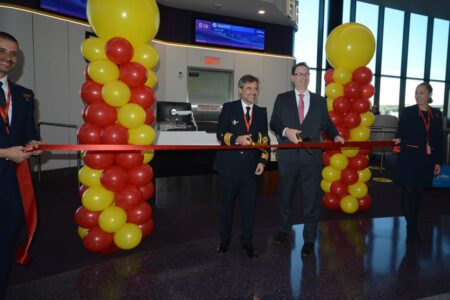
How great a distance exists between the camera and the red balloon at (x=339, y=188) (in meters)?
3.55

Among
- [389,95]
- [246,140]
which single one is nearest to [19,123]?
[246,140]

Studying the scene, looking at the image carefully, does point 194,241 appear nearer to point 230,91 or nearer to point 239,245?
point 239,245

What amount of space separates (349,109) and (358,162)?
2.15ft

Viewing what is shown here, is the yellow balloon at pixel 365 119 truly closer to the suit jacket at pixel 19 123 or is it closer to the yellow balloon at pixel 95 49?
the yellow balloon at pixel 95 49

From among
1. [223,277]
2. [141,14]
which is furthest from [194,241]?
[141,14]

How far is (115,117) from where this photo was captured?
94.3 inches

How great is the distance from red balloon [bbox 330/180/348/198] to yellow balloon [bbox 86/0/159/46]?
108 inches

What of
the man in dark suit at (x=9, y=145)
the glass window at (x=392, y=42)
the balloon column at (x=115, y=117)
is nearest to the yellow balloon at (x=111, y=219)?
the balloon column at (x=115, y=117)

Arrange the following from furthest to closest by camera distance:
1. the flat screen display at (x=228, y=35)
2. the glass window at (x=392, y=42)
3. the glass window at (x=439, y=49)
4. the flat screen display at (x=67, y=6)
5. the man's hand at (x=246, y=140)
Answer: the glass window at (x=439, y=49) < the glass window at (x=392, y=42) < the flat screen display at (x=228, y=35) < the flat screen display at (x=67, y=6) < the man's hand at (x=246, y=140)

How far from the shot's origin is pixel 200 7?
7.26m

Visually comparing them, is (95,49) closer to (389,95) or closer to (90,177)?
(90,177)

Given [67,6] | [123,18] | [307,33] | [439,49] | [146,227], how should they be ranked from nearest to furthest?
[123,18]
[146,227]
[67,6]
[307,33]
[439,49]

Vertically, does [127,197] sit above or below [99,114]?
below

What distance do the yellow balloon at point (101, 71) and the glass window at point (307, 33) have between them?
7684 mm
